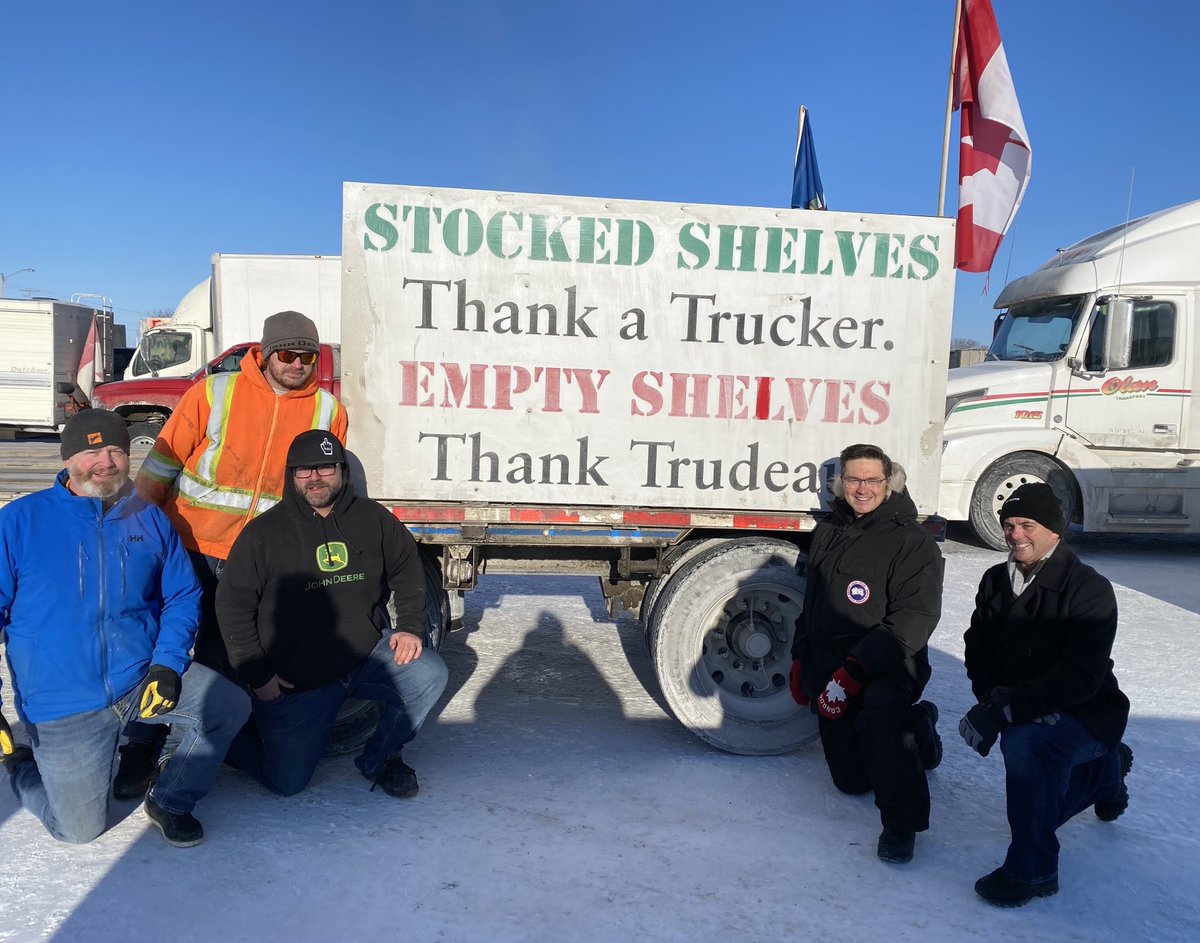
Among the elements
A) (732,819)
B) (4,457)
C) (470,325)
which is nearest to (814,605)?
(732,819)

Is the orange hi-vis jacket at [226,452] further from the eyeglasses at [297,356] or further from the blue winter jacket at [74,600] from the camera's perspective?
the blue winter jacket at [74,600]

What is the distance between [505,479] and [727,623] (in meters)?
1.24

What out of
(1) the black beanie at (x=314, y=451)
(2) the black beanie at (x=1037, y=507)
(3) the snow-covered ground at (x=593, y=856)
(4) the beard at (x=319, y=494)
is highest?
(1) the black beanie at (x=314, y=451)

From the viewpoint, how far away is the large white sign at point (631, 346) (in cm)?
345

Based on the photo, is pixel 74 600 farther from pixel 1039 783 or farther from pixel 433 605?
pixel 1039 783

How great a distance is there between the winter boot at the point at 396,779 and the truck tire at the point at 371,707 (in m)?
0.30

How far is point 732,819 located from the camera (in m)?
3.21

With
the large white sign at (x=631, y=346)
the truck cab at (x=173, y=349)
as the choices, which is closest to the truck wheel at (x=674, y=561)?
the large white sign at (x=631, y=346)

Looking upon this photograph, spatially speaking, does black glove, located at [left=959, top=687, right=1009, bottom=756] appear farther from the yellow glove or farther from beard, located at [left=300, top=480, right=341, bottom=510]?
the yellow glove

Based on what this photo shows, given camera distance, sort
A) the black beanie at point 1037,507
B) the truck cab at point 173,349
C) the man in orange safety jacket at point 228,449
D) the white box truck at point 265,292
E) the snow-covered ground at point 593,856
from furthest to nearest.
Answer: the truck cab at point 173,349, the white box truck at point 265,292, the man in orange safety jacket at point 228,449, the black beanie at point 1037,507, the snow-covered ground at point 593,856

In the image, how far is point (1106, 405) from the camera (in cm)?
839

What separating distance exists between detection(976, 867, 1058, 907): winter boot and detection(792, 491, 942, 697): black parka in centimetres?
71

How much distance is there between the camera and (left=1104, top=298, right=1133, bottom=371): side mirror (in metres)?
8.05

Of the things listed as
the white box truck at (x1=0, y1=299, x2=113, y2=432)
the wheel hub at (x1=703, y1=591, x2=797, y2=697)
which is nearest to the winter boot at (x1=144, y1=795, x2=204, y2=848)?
the wheel hub at (x1=703, y1=591, x2=797, y2=697)
